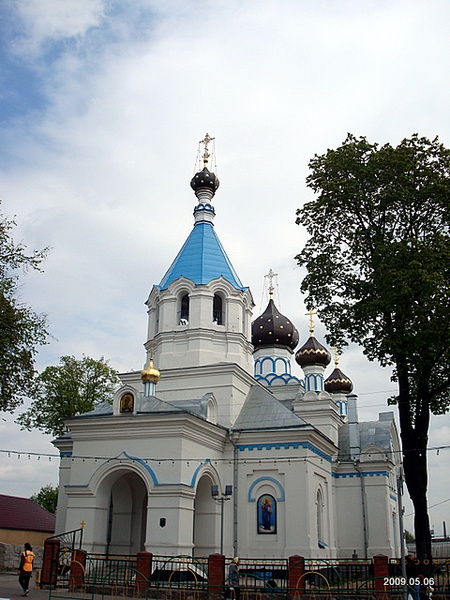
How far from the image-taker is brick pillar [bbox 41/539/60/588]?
44.5ft

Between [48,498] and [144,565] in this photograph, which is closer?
[144,565]

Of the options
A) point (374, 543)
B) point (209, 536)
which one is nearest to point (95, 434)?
point (209, 536)

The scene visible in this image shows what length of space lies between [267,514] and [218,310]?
702 cm

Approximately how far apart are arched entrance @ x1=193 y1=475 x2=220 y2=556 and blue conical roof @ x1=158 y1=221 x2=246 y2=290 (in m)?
6.73

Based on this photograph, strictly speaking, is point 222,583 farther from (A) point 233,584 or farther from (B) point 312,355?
(B) point 312,355

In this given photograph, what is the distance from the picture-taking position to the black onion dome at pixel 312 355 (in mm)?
28391

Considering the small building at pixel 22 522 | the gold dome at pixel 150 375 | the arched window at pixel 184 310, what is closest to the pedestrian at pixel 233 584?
the gold dome at pixel 150 375

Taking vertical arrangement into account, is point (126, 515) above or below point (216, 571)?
above

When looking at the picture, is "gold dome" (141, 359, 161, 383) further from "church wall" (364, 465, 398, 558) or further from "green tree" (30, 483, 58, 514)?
"green tree" (30, 483, 58, 514)

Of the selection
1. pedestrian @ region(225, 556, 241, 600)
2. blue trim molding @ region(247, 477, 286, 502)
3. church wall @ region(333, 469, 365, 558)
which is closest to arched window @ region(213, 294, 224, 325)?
blue trim molding @ region(247, 477, 286, 502)

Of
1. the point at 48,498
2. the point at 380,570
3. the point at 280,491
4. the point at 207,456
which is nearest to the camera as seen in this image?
the point at 380,570

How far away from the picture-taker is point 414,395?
1462 cm

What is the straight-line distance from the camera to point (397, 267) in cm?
1293

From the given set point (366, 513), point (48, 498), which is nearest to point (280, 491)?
point (366, 513)
